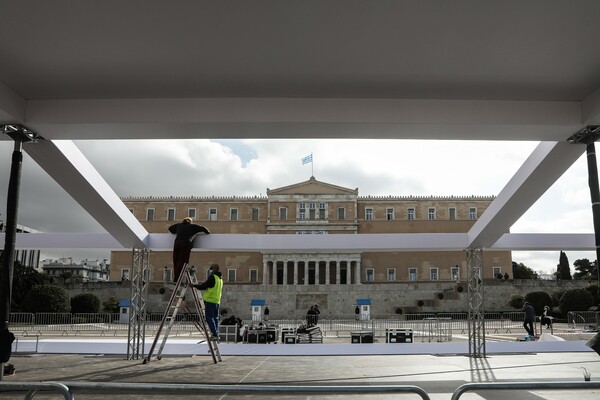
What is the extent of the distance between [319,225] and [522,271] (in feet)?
133

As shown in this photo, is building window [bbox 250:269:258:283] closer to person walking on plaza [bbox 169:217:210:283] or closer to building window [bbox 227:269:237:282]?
building window [bbox 227:269:237:282]

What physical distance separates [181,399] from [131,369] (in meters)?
4.44

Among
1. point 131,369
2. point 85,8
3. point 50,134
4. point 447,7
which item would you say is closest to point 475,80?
point 447,7

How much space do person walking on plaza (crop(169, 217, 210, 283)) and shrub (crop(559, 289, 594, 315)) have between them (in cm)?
3969

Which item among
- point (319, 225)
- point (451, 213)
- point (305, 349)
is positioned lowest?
point (305, 349)

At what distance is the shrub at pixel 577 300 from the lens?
141ft

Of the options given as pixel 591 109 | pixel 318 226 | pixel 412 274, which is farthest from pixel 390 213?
pixel 591 109

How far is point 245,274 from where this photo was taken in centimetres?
7206

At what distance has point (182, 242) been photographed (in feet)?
43.2

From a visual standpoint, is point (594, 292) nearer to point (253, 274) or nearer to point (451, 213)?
point (451, 213)

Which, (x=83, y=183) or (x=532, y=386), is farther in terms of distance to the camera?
(x=83, y=183)

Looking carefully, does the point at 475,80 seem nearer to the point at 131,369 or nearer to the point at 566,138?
the point at 566,138

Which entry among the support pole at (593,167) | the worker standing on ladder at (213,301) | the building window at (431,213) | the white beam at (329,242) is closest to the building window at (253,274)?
the building window at (431,213)

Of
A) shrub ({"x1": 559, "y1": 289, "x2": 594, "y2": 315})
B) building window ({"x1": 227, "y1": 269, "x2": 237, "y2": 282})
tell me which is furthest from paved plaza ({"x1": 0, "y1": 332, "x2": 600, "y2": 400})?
building window ({"x1": 227, "y1": 269, "x2": 237, "y2": 282})
